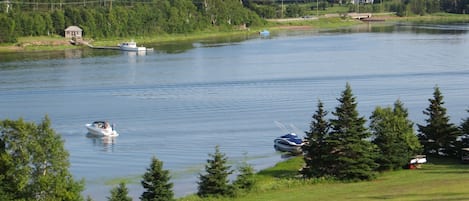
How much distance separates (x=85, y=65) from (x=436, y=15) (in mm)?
74758

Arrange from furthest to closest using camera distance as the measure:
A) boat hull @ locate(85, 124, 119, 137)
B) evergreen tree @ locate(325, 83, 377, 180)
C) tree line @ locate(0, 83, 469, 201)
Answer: boat hull @ locate(85, 124, 119, 137)
evergreen tree @ locate(325, 83, 377, 180)
tree line @ locate(0, 83, 469, 201)

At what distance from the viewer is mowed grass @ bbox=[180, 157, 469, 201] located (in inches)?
679

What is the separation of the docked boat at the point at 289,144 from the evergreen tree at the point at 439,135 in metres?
4.04

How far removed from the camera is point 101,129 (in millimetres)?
28266

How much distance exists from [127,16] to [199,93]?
42486mm

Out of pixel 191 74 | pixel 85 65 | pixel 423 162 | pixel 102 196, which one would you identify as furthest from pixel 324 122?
pixel 85 65

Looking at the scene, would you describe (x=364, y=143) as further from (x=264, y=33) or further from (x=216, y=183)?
(x=264, y=33)

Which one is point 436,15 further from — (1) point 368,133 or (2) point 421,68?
(1) point 368,133

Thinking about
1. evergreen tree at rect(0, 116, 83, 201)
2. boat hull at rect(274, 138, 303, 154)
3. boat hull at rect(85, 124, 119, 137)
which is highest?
evergreen tree at rect(0, 116, 83, 201)

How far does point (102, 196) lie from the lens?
2048 cm

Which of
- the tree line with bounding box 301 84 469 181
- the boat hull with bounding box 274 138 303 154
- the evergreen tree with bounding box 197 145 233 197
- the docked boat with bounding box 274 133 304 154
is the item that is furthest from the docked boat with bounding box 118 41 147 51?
the evergreen tree with bounding box 197 145 233 197

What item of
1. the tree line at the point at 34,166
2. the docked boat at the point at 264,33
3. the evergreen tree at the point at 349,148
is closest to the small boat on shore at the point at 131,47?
the docked boat at the point at 264,33

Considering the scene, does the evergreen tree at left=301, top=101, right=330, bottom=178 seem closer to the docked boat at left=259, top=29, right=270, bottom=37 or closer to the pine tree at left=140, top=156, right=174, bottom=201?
the pine tree at left=140, top=156, right=174, bottom=201

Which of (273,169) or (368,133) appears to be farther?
(273,169)
